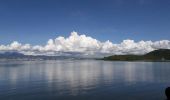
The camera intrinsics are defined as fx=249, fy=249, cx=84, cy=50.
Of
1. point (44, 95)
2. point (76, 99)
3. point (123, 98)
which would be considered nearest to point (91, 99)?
point (76, 99)

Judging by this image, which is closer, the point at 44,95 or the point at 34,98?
the point at 34,98

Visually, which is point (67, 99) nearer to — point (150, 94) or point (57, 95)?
point (57, 95)

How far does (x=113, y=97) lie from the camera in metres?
52.1

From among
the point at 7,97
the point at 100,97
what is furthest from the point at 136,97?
the point at 7,97

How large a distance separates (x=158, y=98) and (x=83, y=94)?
1593 centimetres

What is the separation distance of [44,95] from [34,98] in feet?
12.9

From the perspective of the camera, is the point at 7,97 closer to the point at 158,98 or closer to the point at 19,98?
the point at 19,98

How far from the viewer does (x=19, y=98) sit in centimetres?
5056

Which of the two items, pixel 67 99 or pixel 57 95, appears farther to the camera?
pixel 57 95

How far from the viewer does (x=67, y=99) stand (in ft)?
162

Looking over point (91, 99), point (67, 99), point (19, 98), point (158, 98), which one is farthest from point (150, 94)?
point (19, 98)

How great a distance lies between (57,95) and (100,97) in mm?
9427

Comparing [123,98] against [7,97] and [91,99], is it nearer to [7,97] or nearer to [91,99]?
[91,99]

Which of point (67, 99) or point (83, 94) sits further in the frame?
point (83, 94)
